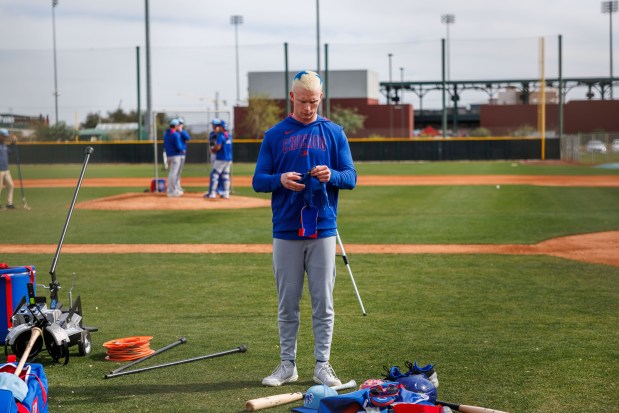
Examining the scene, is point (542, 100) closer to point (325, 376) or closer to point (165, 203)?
point (165, 203)

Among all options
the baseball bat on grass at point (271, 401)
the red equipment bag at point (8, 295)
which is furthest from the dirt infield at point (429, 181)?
the baseball bat on grass at point (271, 401)

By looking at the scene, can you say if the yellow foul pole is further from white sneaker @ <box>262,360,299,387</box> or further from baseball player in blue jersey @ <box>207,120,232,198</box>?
white sneaker @ <box>262,360,299,387</box>

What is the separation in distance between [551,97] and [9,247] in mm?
62410

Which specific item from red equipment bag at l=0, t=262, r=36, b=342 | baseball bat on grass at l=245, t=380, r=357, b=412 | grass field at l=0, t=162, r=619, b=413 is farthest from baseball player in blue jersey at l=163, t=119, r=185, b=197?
baseball bat on grass at l=245, t=380, r=357, b=412

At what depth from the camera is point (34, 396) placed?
16.4ft

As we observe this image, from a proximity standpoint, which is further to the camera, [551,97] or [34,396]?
[551,97]

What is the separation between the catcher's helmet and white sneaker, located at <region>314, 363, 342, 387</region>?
59 cm

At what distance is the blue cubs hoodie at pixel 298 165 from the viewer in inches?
234

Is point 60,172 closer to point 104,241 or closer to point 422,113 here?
point 104,241

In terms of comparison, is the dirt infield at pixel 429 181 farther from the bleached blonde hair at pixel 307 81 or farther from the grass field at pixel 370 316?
the bleached blonde hair at pixel 307 81

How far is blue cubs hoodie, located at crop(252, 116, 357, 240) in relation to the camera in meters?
5.93

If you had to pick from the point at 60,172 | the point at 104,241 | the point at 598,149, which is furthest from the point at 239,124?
the point at 104,241

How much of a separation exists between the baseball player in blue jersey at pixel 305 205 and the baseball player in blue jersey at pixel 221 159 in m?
17.0

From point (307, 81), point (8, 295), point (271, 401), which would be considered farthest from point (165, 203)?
point (271, 401)
